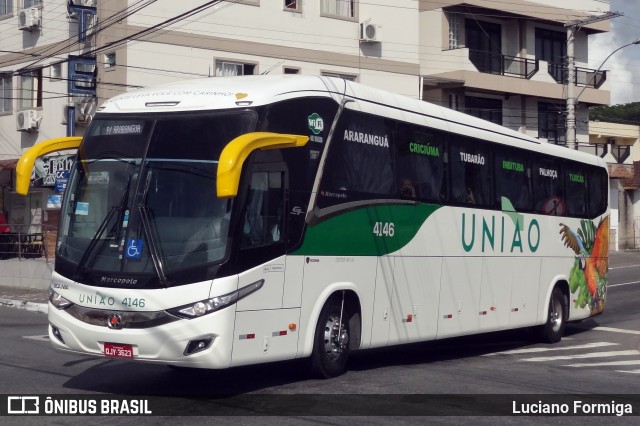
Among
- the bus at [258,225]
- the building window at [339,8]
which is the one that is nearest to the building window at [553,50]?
the building window at [339,8]

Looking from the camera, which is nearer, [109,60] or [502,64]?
[109,60]

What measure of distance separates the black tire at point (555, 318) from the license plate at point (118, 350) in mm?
10345

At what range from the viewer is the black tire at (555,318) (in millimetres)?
18234

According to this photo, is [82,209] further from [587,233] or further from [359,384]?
[587,233]

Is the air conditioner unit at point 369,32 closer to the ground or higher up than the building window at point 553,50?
closer to the ground

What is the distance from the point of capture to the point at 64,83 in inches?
1240

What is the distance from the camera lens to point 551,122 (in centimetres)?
4416

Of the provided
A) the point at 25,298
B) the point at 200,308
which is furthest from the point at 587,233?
the point at 25,298

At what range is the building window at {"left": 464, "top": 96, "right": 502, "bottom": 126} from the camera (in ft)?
133

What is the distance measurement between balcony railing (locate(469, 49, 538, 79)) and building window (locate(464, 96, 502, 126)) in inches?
49.7

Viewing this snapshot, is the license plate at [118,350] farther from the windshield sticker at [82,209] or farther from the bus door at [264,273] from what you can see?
the windshield sticker at [82,209]

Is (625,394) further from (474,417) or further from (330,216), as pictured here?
(330,216)

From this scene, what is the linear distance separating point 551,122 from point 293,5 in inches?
637

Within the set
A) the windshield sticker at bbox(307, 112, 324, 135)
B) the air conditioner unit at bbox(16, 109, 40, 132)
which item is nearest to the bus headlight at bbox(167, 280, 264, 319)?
the windshield sticker at bbox(307, 112, 324, 135)
